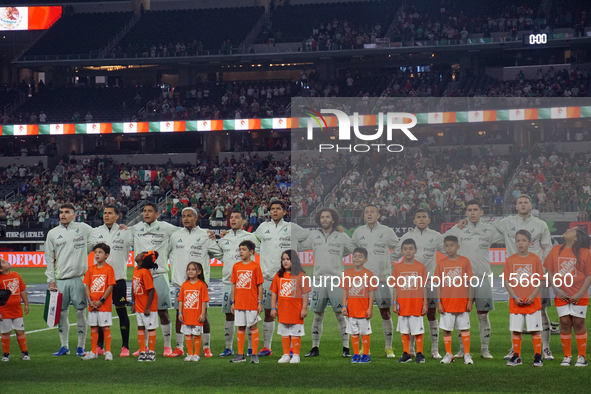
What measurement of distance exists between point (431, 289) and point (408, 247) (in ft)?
2.72

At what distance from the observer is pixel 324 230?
34.4ft

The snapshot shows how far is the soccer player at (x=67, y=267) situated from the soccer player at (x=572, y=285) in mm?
7127

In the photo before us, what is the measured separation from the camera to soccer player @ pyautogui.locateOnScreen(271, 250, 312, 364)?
970 cm

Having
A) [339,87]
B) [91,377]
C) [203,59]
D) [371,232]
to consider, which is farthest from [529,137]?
[91,377]

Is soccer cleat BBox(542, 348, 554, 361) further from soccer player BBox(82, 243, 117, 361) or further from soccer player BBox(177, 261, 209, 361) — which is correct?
soccer player BBox(82, 243, 117, 361)

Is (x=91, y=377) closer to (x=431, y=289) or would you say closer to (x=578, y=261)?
Answer: (x=431, y=289)

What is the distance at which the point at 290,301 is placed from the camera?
9750mm

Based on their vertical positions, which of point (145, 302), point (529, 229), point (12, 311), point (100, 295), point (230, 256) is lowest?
point (12, 311)

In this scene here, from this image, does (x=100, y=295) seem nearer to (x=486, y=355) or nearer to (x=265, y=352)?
(x=265, y=352)

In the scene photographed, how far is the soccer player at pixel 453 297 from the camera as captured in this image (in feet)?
31.3

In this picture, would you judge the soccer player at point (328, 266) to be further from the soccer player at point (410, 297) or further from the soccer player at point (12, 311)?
the soccer player at point (12, 311)

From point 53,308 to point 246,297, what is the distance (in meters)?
3.06

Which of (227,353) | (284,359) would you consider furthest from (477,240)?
(227,353)

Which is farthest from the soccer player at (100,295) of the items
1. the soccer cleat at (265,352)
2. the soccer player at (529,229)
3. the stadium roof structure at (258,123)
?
the stadium roof structure at (258,123)
